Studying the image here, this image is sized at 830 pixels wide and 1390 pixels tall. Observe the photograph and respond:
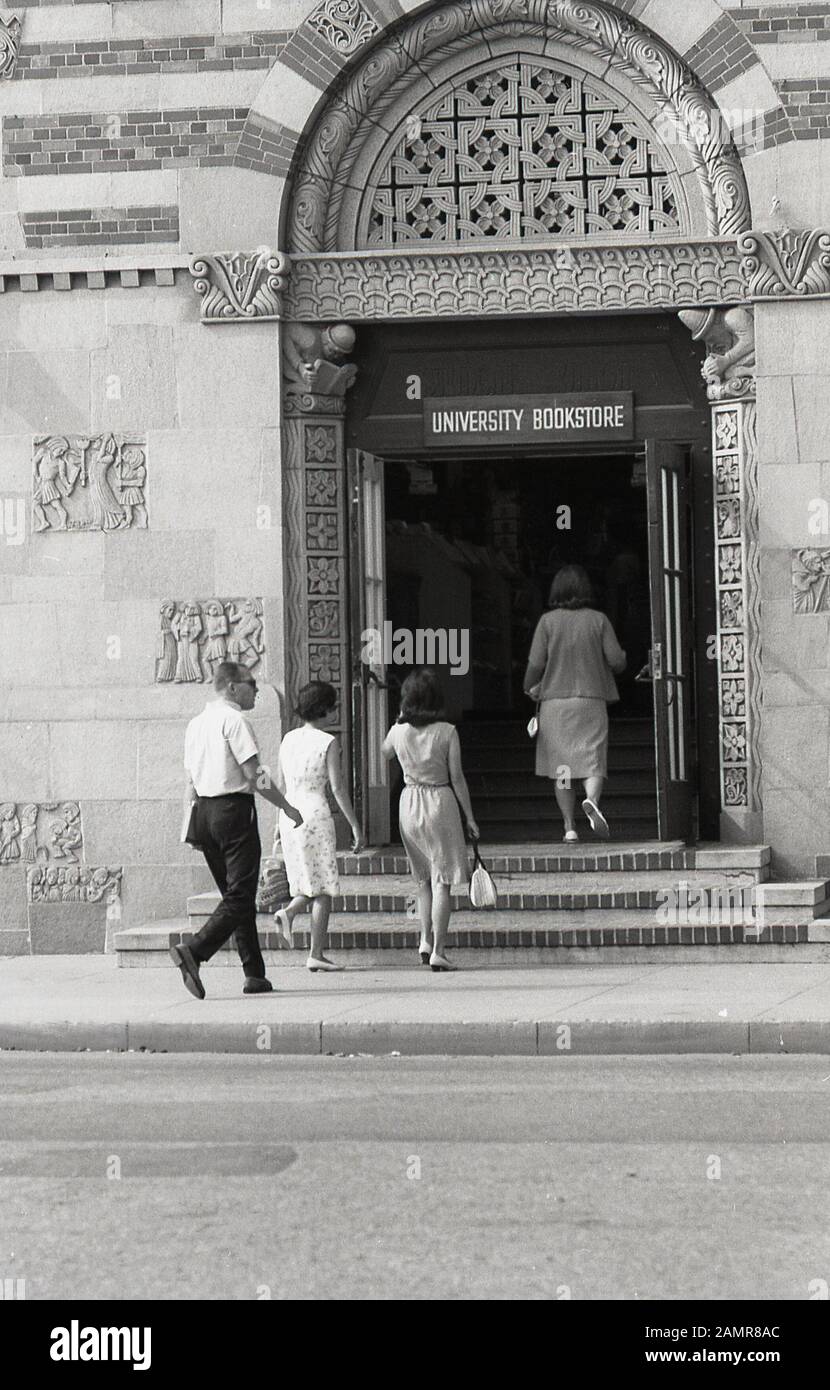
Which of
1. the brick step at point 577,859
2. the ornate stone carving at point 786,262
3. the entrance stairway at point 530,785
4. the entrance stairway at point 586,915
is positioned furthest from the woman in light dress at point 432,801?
the ornate stone carving at point 786,262

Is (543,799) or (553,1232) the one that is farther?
(543,799)

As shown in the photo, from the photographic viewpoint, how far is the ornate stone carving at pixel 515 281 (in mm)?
14680

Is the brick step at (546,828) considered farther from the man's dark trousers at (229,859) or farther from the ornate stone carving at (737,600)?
the man's dark trousers at (229,859)

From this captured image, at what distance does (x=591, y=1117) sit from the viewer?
8.21 metres

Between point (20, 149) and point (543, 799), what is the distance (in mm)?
7078

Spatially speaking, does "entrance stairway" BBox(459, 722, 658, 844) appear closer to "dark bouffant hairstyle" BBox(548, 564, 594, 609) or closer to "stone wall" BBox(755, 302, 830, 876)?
"stone wall" BBox(755, 302, 830, 876)

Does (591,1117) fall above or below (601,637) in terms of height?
below

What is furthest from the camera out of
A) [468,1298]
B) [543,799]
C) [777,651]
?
[543,799]

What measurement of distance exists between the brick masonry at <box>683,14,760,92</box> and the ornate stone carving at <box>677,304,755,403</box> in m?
1.60

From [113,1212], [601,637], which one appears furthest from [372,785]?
[113,1212]

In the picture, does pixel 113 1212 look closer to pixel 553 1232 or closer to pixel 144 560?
pixel 553 1232

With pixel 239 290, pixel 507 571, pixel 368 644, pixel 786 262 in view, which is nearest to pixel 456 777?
pixel 368 644

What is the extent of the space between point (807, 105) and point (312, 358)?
157 inches

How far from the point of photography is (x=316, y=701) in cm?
1258
